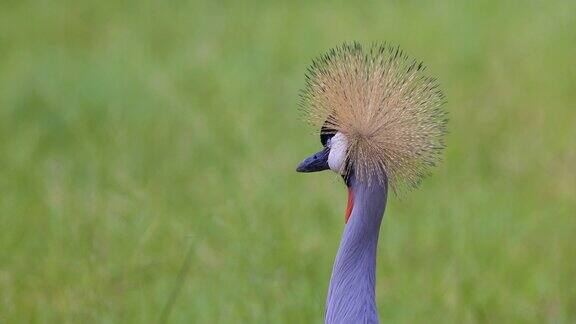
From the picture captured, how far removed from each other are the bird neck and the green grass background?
23cm

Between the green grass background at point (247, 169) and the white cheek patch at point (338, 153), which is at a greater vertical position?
the white cheek patch at point (338, 153)

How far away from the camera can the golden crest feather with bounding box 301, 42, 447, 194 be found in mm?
2008

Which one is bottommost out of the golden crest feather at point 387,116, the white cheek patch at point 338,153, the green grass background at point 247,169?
the green grass background at point 247,169

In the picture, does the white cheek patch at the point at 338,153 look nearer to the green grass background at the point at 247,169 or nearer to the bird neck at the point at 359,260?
the bird neck at the point at 359,260

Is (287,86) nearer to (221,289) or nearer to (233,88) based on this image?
(233,88)

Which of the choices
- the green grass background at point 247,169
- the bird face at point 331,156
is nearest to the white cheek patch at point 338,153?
the bird face at point 331,156

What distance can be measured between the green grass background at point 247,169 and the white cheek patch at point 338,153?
0.16 m

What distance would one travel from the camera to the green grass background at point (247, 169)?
11.0 ft

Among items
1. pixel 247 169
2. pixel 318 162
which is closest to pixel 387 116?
pixel 318 162

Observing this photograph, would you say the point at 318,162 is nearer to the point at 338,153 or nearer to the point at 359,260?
the point at 338,153

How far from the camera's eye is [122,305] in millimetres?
3213

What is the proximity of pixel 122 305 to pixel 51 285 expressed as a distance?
241 mm

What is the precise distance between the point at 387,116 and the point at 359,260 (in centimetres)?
26

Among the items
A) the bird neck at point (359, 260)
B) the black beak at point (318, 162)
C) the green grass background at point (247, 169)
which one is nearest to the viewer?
the bird neck at point (359, 260)
